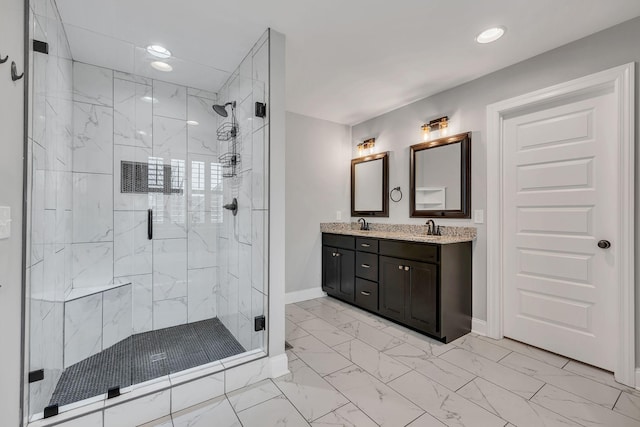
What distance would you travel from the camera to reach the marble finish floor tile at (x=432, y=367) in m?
1.92

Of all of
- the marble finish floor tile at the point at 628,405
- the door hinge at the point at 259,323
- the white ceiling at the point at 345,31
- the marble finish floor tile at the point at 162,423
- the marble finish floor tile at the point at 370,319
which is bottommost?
the marble finish floor tile at the point at 162,423

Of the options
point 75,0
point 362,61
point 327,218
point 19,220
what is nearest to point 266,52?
point 362,61

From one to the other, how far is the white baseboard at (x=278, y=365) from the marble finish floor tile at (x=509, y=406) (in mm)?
1171

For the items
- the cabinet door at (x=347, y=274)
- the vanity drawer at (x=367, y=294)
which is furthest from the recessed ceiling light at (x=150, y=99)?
the vanity drawer at (x=367, y=294)

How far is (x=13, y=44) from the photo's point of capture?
1.16 m

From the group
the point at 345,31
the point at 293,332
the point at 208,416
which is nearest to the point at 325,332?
the point at 293,332

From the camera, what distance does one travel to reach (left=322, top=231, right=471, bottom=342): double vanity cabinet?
97.3 inches

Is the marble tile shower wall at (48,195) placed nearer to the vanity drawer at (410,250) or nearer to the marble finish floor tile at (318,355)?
the marble finish floor tile at (318,355)

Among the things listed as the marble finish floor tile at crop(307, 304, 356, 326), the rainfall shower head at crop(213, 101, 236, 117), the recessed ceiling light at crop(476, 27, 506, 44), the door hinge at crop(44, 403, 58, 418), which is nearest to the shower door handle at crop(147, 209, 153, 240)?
the rainfall shower head at crop(213, 101, 236, 117)

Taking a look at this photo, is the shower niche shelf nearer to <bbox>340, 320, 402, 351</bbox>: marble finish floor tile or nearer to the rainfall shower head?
the rainfall shower head

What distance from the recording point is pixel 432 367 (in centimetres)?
210

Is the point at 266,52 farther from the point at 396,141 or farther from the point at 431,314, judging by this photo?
the point at 431,314

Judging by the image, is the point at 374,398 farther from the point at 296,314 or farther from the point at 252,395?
the point at 296,314

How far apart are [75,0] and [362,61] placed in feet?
6.56
